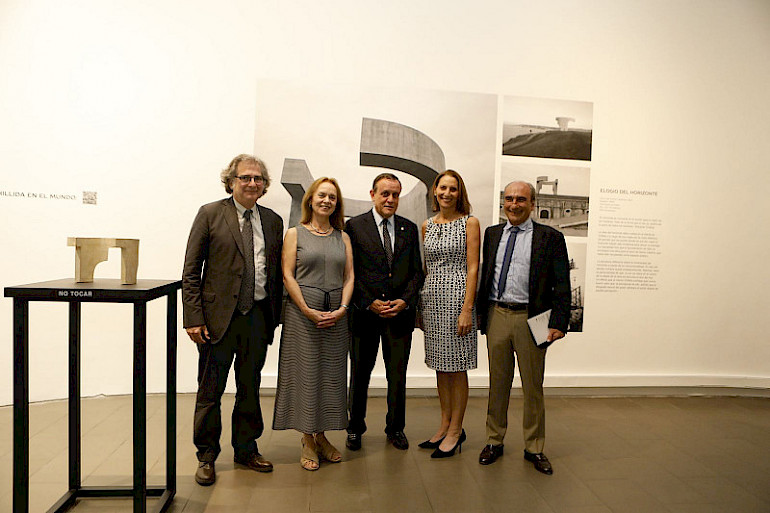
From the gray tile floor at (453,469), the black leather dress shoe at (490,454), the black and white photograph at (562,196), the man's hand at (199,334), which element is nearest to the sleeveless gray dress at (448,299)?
the black leather dress shoe at (490,454)

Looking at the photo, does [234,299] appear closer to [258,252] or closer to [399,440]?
[258,252]

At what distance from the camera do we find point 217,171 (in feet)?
15.0

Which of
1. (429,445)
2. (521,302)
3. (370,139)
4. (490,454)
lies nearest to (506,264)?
(521,302)

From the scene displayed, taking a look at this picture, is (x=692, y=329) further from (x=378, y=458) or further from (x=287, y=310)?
(x=287, y=310)

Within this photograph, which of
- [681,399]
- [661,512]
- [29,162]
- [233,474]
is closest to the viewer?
[661,512]

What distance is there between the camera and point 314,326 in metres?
3.09

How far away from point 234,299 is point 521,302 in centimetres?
163

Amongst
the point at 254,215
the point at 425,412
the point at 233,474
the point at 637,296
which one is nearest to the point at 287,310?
the point at 254,215

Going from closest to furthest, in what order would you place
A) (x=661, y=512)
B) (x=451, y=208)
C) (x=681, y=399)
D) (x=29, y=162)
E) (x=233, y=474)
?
(x=661, y=512) < (x=233, y=474) < (x=451, y=208) < (x=29, y=162) < (x=681, y=399)

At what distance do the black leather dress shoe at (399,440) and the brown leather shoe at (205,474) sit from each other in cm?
114

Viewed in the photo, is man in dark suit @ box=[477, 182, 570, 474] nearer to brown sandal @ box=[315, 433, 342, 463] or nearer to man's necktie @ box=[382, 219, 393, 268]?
man's necktie @ box=[382, 219, 393, 268]

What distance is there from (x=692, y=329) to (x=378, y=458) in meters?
3.55

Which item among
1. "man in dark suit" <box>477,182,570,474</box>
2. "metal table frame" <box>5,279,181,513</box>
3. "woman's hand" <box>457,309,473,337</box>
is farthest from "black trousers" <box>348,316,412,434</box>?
"metal table frame" <box>5,279,181,513</box>

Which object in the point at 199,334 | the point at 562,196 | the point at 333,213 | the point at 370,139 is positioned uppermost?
the point at 370,139
